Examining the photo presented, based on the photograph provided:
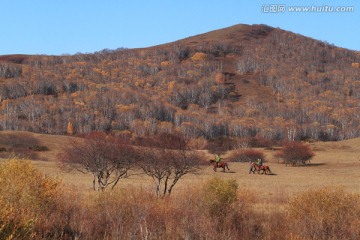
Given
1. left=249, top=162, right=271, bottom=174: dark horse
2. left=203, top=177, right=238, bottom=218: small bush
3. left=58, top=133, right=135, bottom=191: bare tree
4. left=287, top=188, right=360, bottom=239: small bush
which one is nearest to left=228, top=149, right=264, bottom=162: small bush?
left=249, top=162, right=271, bottom=174: dark horse

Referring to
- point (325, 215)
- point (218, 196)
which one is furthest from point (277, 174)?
point (325, 215)

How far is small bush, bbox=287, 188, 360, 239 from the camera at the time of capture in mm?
19000

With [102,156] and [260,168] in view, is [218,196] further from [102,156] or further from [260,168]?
[260,168]

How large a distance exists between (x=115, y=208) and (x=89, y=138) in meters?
22.3

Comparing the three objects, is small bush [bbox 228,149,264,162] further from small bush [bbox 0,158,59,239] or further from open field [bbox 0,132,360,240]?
small bush [bbox 0,158,59,239]

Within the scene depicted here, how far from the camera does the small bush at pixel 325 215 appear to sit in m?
19.0

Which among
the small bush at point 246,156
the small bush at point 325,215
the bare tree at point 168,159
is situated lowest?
the small bush at point 246,156

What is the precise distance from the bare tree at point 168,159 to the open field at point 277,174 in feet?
17.4

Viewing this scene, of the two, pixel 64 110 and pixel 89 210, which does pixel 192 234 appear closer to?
pixel 89 210

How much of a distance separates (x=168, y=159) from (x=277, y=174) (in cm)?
3336

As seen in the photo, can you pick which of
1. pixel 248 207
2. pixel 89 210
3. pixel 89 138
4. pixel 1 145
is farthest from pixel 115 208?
pixel 1 145

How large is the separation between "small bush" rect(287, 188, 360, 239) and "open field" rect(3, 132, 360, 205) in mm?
10290

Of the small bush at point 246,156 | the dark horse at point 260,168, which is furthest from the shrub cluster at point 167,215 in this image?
the small bush at point 246,156

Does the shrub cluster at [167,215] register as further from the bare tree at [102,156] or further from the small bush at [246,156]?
the small bush at [246,156]
